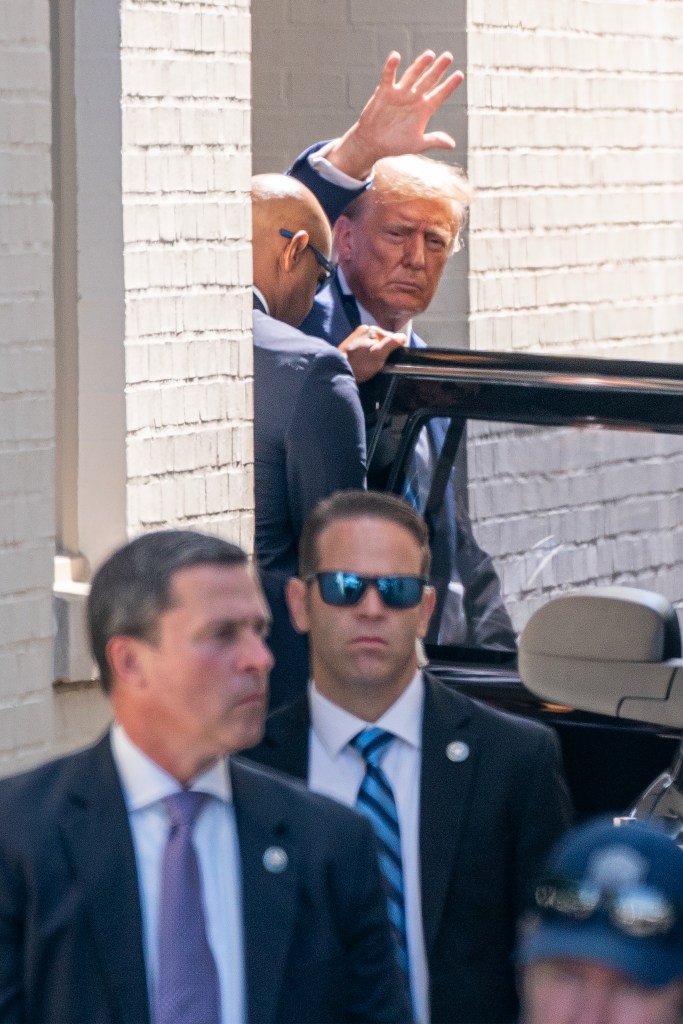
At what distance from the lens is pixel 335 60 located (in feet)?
25.5

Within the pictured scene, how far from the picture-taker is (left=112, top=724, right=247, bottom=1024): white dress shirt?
2.89 m

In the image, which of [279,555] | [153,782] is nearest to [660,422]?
[279,555]

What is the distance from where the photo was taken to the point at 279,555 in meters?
5.23

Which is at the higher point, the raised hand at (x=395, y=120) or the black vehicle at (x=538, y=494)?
the raised hand at (x=395, y=120)

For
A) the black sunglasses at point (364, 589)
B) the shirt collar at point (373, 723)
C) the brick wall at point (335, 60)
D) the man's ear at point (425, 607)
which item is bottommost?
the shirt collar at point (373, 723)

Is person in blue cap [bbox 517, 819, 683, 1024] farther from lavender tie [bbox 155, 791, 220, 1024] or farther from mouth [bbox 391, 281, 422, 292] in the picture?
mouth [bbox 391, 281, 422, 292]

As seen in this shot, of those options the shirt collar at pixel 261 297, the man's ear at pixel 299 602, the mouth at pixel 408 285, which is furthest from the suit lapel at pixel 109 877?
the mouth at pixel 408 285

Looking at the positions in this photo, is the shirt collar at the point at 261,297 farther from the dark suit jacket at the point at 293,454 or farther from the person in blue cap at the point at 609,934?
the person in blue cap at the point at 609,934

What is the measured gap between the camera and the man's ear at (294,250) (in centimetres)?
561

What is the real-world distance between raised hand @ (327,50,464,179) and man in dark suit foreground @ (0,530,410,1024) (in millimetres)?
3214

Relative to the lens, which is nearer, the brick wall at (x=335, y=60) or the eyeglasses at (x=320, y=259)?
the eyeglasses at (x=320, y=259)

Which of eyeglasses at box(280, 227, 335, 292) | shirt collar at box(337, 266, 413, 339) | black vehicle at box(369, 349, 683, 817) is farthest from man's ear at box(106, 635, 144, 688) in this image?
shirt collar at box(337, 266, 413, 339)

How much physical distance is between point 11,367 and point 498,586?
143 cm

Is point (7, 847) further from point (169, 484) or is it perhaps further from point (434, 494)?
point (169, 484)
